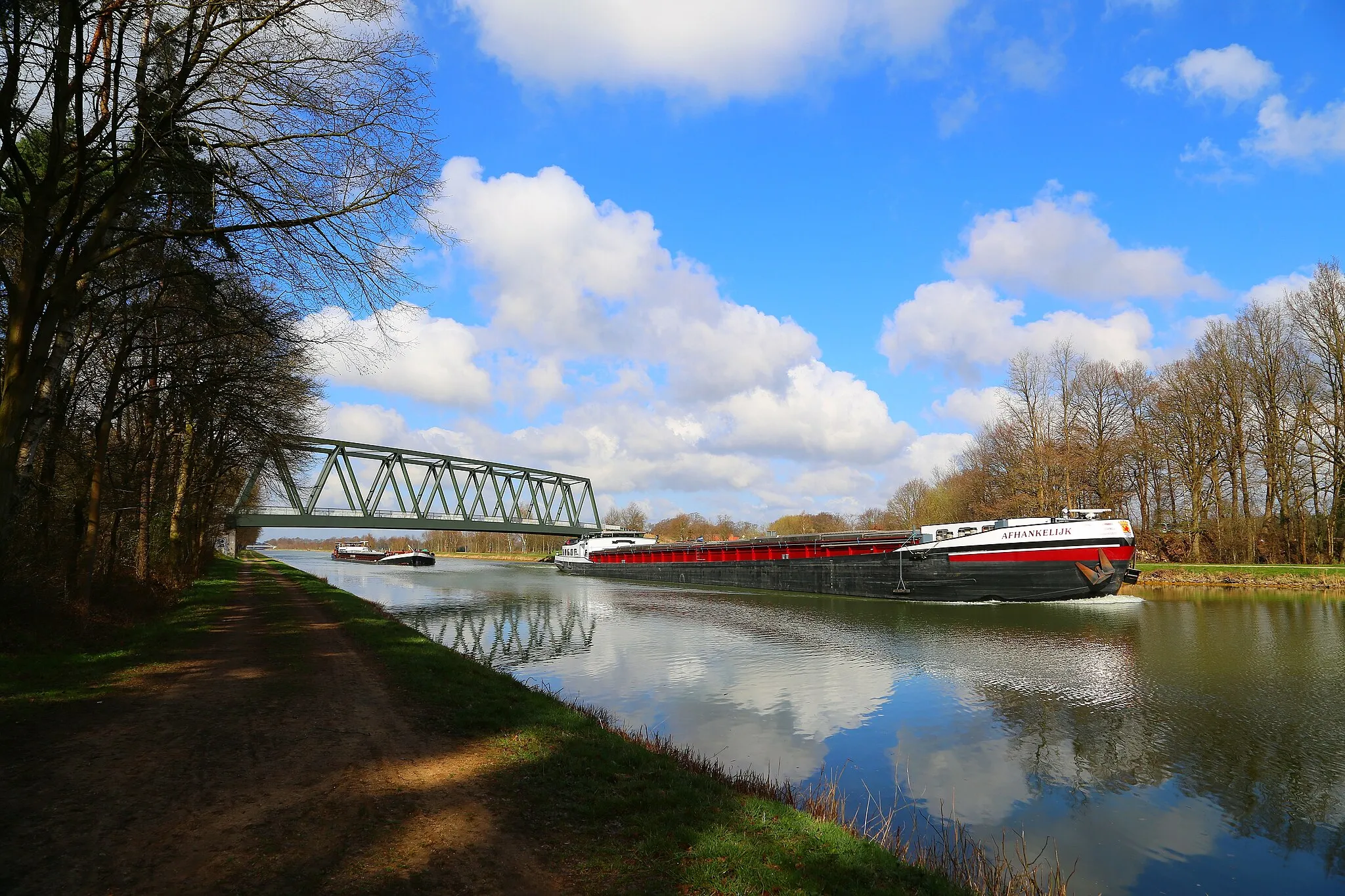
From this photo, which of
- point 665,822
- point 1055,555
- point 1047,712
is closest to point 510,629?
point 1047,712

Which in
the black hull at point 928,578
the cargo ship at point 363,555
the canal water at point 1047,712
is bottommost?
the cargo ship at point 363,555

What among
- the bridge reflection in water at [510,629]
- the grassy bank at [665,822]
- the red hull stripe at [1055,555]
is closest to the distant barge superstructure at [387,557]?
the bridge reflection in water at [510,629]

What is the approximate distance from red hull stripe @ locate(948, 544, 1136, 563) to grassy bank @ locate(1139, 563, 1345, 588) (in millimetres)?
11298

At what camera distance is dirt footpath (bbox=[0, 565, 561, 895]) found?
464 cm

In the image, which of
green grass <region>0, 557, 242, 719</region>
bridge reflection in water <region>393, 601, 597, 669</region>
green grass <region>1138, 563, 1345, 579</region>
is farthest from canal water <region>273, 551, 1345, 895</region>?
green grass <region>1138, 563, 1345, 579</region>

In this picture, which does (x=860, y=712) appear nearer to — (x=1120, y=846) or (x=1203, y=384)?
(x=1120, y=846)

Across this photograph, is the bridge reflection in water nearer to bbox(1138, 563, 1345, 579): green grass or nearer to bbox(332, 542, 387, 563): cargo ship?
bbox(1138, 563, 1345, 579): green grass

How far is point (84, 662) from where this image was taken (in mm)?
10789

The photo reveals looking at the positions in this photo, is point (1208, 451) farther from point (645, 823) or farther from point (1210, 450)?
point (645, 823)

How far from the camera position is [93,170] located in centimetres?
820

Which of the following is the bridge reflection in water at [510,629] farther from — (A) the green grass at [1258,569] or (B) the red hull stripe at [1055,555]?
(A) the green grass at [1258,569]

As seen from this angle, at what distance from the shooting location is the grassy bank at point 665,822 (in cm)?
509

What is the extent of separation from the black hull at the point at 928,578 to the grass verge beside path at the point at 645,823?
27.4 meters

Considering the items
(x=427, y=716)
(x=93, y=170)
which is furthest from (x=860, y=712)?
(x=93, y=170)
